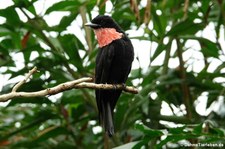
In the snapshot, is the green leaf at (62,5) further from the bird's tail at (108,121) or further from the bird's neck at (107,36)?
the bird's tail at (108,121)

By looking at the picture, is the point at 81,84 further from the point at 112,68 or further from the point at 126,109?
the point at 126,109

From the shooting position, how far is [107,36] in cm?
389

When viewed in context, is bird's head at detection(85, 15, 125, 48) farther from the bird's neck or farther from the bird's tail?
the bird's tail

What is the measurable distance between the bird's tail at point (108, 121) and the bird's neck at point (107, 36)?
447 millimetres

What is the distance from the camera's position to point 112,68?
151 inches

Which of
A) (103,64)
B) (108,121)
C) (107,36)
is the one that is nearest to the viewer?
(108,121)

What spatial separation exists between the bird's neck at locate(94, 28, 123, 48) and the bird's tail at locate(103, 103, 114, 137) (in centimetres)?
45

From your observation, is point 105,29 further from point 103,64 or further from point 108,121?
point 108,121

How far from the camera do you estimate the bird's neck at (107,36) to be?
383cm

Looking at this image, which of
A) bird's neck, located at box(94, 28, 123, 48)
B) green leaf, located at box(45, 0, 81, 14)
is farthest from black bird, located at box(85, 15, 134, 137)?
green leaf, located at box(45, 0, 81, 14)

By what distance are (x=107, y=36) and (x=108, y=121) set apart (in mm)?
741

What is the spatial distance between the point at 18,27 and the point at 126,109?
3.38 ft

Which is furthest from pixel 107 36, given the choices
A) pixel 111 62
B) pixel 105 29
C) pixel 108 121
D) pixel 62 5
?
pixel 108 121

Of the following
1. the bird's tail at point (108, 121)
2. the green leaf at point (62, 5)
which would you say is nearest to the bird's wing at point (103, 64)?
the bird's tail at point (108, 121)
